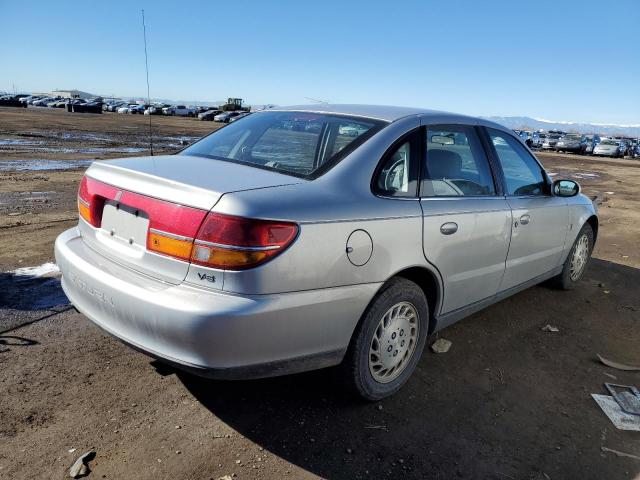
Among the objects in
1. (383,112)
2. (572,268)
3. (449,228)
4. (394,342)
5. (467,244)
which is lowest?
(572,268)

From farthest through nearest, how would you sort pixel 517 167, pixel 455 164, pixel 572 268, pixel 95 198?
pixel 572 268 < pixel 517 167 < pixel 455 164 < pixel 95 198

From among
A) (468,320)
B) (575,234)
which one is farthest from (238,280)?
(575,234)

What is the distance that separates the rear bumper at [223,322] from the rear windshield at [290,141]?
75 centimetres

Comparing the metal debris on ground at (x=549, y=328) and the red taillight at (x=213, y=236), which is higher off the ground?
the red taillight at (x=213, y=236)

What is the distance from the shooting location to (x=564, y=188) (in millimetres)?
4355

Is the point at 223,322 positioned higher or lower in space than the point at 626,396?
higher

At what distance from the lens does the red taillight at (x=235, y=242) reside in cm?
219

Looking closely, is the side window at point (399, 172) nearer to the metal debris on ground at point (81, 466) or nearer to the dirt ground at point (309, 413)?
the dirt ground at point (309, 413)

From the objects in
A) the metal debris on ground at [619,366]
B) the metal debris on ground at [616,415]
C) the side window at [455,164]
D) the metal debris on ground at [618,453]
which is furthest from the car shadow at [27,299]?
the metal debris on ground at [619,366]

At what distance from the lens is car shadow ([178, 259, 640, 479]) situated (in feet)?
8.22

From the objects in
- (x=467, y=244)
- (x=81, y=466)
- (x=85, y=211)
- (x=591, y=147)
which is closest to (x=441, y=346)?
(x=467, y=244)

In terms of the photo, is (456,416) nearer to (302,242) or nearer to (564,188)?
(302,242)

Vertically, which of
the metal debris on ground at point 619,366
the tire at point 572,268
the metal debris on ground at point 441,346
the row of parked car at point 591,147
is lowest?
the row of parked car at point 591,147

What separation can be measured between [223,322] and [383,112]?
183 cm
